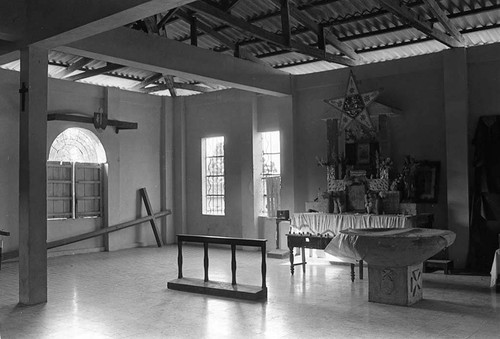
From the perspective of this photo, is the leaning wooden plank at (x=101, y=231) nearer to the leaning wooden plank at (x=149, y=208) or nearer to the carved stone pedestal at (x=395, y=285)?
the leaning wooden plank at (x=149, y=208)

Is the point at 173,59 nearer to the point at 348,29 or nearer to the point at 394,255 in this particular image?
the point at 348,29

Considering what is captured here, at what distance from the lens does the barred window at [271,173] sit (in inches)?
A: 490

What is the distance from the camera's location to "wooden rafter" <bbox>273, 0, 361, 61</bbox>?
982cm

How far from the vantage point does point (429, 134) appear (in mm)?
10086

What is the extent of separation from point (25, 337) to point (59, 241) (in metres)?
6.20

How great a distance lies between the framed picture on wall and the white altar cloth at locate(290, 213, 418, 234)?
75cm

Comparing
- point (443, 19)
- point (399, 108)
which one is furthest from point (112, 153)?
point (443, 19)

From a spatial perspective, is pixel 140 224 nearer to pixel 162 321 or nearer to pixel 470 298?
pixel 162 321

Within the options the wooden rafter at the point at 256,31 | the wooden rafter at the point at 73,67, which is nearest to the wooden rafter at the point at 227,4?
the wooden rafter at the point at 256,31

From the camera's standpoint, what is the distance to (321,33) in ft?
34.4

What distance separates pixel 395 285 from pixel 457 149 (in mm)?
3772

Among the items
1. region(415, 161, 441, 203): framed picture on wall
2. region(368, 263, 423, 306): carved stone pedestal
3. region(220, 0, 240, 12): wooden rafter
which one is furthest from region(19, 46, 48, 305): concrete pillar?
region(415, 161, 441, 203): framed picture on wall

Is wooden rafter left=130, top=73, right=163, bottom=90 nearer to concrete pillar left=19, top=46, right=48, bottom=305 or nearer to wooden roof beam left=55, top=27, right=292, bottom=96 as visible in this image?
wooden roof beam left=55, top=27, right=292, bottom=96

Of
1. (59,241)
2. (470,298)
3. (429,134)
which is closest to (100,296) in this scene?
(59,241)
